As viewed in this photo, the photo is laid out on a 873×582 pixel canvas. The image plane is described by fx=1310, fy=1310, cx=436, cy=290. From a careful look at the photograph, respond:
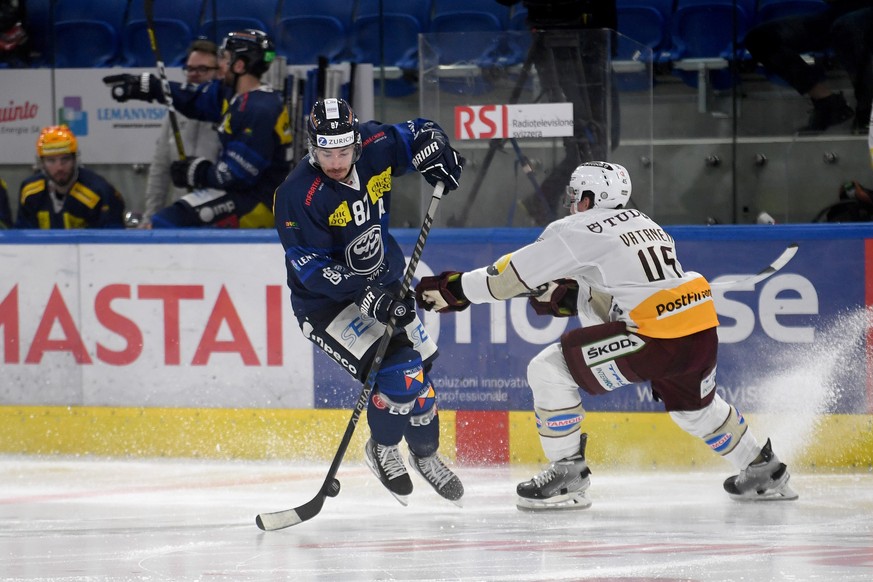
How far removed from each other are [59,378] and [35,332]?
0.22m

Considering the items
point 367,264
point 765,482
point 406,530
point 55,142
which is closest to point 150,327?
point 55,142

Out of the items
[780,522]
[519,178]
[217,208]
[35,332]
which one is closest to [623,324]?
[780,522]

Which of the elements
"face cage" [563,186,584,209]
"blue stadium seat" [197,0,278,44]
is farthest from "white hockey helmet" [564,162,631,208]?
"blue stadium seat" [197,0,278,44]

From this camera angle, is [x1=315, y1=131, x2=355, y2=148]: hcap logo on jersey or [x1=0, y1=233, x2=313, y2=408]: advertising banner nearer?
[x1=315, y1=131, x2=355, y2=148]: hcap logo on jersey

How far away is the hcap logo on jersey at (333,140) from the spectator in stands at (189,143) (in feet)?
7.26

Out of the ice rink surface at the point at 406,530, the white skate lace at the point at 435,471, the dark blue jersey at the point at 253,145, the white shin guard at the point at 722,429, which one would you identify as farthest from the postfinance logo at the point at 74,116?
the white shin guard at the point at 722,429

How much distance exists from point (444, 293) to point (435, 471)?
0.64 meters

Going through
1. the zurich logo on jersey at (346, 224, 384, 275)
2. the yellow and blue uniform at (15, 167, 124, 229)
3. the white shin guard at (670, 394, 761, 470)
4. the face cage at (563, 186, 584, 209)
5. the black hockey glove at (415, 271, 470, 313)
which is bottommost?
the white shin guard at (670, 394, 761, 470)

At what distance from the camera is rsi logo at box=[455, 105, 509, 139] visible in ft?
18.3

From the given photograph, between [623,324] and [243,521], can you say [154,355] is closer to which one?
[243,521]

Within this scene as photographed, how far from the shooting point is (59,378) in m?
5.58

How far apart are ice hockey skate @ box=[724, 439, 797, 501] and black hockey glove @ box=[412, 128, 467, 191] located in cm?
142

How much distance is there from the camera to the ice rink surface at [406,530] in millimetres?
3613

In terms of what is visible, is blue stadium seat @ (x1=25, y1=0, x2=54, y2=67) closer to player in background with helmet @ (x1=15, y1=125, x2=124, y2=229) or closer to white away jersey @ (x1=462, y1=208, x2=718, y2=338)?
player in background with helmet @ (x1=15, y1=125, x2=124, y2=229)
